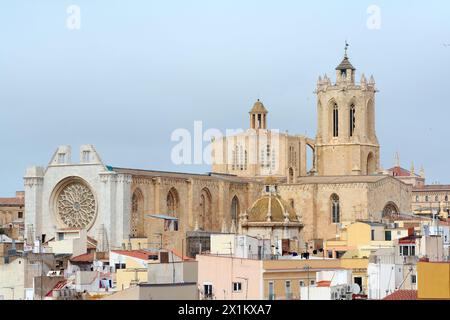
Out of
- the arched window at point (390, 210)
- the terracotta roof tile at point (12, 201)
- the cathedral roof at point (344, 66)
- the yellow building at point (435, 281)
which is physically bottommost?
the yellow building at point (435, 281)

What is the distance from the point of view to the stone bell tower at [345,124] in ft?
313

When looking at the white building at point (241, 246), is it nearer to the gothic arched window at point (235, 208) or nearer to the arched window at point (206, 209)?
the arched window at point (206, 209)

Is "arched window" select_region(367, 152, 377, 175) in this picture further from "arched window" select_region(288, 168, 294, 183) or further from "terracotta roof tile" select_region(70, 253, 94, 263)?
"terracotta roof tile" select_region(70, 253, 94, 263)

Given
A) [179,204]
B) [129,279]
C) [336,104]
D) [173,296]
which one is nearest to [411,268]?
[129,279]

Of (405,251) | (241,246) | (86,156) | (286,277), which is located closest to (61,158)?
(86,156)

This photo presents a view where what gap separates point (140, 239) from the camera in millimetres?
78562

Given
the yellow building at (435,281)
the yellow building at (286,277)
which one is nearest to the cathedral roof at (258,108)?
the yellow building at (286,277)

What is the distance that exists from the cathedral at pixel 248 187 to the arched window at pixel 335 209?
5cm

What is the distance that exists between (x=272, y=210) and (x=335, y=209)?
16.4 m

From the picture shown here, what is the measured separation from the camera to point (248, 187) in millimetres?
90375

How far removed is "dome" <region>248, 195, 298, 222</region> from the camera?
7106 centimetres

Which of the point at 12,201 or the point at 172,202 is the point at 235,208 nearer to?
the point at 172,202
